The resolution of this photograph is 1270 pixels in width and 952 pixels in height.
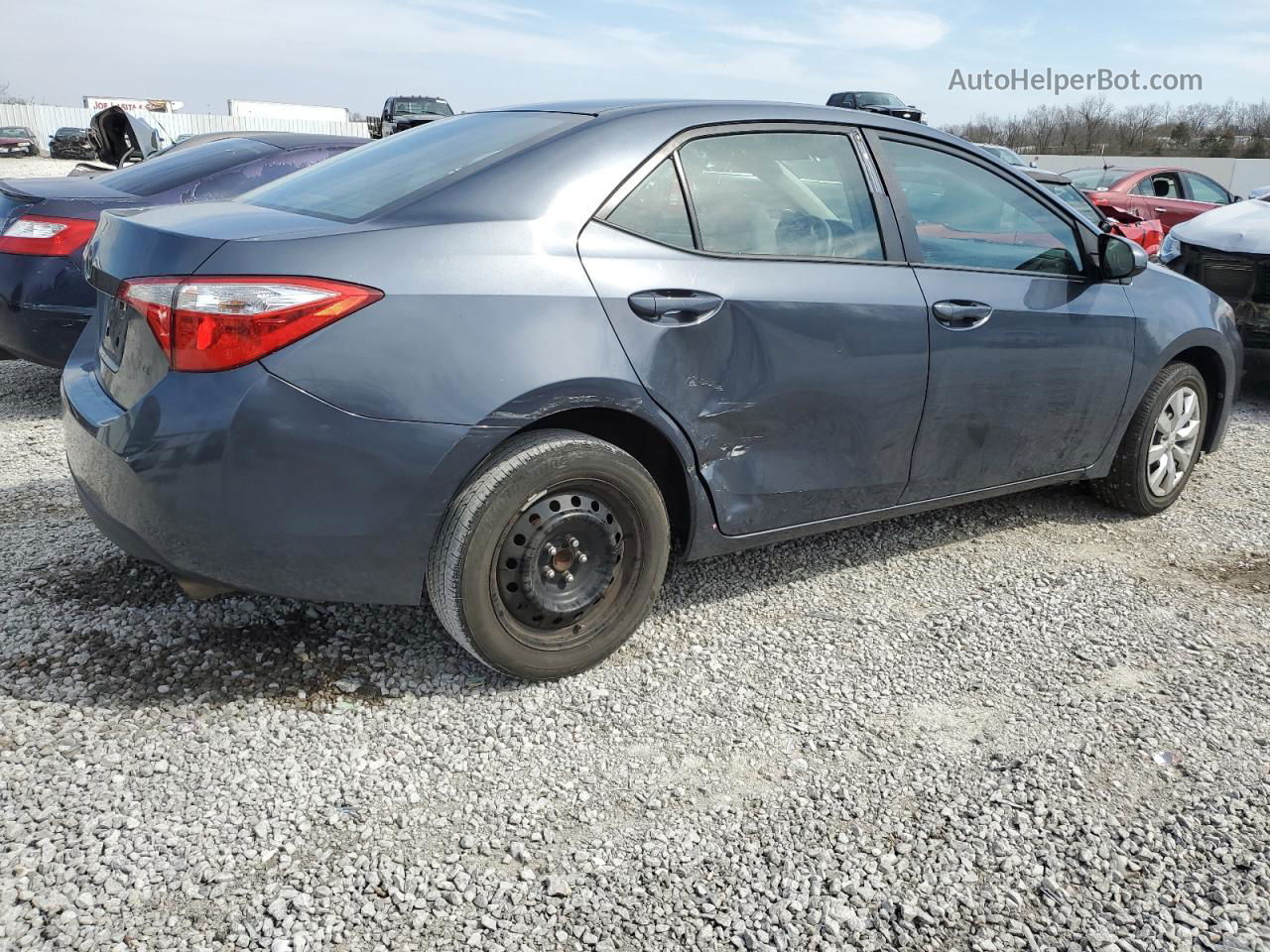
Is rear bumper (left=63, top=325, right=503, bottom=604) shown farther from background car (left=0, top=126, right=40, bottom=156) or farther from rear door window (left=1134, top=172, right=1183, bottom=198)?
background car (left=0, top=126, right=40, bottom=156)

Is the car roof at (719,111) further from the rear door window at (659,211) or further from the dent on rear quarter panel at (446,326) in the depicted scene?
the dent on rear quarter panel at (446,326)

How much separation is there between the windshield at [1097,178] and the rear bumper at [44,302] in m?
10.9

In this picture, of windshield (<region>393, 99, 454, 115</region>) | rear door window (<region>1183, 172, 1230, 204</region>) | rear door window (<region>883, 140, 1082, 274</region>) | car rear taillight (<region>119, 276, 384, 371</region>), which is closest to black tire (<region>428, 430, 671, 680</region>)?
car rear taillight (<region>119, 276, 384, 371</region>)

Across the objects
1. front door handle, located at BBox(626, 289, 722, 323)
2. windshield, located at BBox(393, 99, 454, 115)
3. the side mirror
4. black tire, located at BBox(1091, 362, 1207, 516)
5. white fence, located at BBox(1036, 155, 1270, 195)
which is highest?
white fence, located at BBox(1036, 155, 1270, 195)

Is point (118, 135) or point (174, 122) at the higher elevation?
point (174, 122)

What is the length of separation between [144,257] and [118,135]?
860 centimetres

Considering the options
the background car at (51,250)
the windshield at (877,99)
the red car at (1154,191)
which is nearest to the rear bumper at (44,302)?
the background car at (51,250)

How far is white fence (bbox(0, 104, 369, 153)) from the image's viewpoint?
50.7 metres

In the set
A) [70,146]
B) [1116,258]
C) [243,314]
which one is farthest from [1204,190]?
[70,146]

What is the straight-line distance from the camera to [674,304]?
285 cm

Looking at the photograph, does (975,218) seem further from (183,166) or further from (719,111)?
(183,166)

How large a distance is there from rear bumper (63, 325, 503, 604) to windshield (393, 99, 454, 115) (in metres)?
26.7

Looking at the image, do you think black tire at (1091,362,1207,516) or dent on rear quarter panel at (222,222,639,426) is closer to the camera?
dent on rear quarter panel at (222,222,639,426)

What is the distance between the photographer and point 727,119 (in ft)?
10.4
